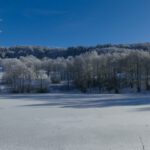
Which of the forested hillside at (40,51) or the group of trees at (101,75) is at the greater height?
the forested hillside at (40,51)

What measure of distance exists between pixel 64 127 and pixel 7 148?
3.35 m

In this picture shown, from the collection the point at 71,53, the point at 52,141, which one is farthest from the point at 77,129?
the point at 71,53

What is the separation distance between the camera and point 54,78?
8056cm

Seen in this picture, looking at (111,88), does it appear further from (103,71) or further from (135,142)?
(135,142)

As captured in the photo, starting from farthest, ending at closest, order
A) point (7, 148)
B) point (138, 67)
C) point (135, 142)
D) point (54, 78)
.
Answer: point (54, 78) < point (138, 67) < point (135, 142) < point (7, 148)

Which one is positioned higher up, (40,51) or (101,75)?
(40,51)

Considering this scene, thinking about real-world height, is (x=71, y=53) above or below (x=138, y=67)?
above

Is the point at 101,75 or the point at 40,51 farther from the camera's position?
the point at 40,51

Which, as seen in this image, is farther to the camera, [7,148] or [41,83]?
[41,83]

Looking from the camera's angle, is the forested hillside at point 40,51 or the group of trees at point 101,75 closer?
the group of trees at point 101,75

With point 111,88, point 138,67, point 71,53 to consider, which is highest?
point 71,53

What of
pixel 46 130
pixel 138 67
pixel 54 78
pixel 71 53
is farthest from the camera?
pixel 71 53

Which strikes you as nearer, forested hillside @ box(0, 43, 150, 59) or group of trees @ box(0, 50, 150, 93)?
group of trees @ box(0, 50, 150, 93)

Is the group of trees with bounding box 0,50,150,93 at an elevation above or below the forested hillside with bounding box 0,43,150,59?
below
